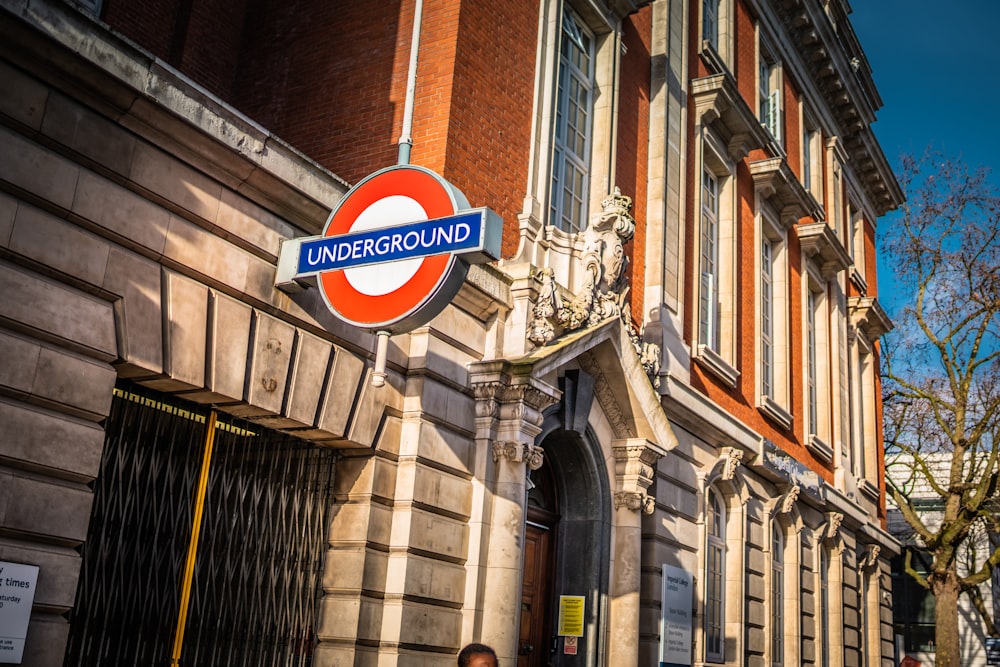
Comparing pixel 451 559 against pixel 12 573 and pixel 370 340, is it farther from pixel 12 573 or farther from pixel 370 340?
pixel 12 573

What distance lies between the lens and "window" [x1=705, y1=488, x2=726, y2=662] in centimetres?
1498

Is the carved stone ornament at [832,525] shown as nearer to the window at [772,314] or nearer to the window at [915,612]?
the window at [772,314]

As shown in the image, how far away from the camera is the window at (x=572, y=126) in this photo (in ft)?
41.4

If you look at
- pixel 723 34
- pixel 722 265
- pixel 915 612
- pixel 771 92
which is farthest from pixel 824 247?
pixel 915 612

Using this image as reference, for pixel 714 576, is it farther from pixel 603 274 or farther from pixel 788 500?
pixel 603 274

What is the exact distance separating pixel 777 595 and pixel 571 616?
7719mm

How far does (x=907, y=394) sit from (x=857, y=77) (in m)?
8.66

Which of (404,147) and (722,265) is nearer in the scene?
(404,147)

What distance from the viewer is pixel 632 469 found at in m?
12.4

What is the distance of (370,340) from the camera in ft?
30.8

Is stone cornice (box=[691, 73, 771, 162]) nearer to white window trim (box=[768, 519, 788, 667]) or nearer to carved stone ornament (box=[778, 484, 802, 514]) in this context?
carved stone ornament (box=[778, 484, 802, 514])

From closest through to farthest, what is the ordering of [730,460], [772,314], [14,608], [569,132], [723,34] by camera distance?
[14,608]
[569,132]
[730,460]
[723,34]
[772,314]

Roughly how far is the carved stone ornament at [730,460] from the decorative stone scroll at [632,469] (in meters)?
3.50

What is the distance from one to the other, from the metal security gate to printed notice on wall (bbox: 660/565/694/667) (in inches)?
Answer: 226
